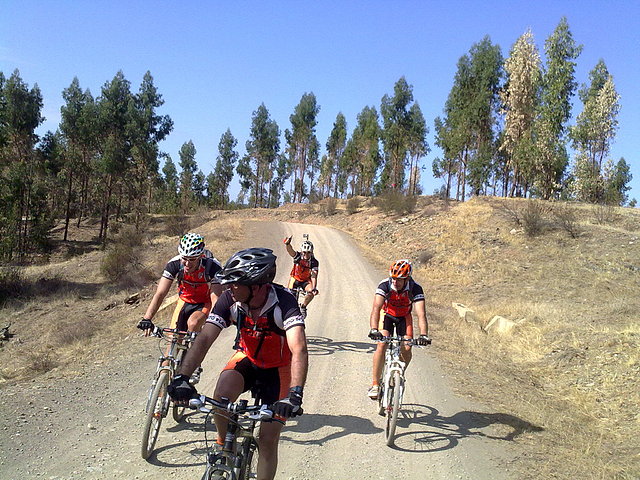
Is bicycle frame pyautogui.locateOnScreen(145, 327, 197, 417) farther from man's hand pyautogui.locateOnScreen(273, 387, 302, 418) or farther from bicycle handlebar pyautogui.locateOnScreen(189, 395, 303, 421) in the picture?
man's hand pyautogui.locateOnScreen(273, 387, 302, 418)

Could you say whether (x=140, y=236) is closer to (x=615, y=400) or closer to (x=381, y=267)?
(x=381, y=267)

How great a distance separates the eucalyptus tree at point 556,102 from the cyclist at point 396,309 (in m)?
33.2

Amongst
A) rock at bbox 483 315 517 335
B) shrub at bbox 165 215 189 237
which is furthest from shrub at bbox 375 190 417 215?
rock at bbox 483 315 517 335

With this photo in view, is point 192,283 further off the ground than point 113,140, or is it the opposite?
point 113,140

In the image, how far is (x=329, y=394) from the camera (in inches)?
297

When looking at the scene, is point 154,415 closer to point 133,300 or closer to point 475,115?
point 133,300

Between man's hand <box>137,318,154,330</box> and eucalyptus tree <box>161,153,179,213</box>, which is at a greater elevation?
eucalyptus tree <box>161,153,179,213</box>

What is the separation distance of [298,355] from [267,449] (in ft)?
2.32

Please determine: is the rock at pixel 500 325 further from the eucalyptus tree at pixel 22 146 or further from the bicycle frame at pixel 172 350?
the eucalyptus tree at pixel 22 146

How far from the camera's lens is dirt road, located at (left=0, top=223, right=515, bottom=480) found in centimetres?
506

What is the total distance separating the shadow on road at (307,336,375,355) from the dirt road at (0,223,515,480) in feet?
1.76

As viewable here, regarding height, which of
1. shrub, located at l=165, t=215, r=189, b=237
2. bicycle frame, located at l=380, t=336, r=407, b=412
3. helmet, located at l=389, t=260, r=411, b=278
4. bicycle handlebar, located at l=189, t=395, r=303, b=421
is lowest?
bicycle frame, located at l=380, t=336, r=407, b=412

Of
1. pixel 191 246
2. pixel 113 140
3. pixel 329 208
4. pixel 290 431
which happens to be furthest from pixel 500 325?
pixel 113 140

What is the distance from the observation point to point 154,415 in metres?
5.20
